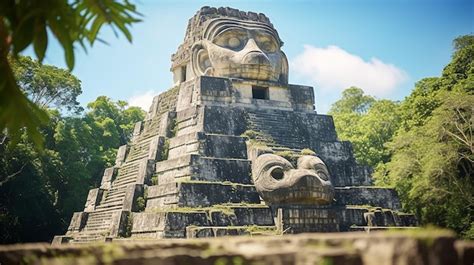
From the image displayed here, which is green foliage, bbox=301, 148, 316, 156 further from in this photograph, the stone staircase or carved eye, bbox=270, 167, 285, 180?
the stone staircase

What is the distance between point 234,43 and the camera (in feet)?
50.9

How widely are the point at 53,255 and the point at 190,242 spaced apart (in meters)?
0.95

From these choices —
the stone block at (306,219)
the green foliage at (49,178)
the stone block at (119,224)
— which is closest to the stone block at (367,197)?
the stone block at (306,219)

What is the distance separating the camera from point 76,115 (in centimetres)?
2539

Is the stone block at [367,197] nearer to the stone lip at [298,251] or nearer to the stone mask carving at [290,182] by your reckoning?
the stone mask carving at [290,182]

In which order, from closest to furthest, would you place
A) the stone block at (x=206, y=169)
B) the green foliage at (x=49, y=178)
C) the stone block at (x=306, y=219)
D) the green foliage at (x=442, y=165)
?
the stone block at (x=306, y=219) < the stone block at (x=206, y=169) < the green foliage at (x=442, y=165) < the green foliage at (x=49, y=178)

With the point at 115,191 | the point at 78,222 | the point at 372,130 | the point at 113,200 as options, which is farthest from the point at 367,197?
the point at 372,130

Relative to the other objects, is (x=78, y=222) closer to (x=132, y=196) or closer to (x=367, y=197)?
(x=132, y=196)

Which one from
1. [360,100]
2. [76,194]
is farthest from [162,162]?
[360,100]

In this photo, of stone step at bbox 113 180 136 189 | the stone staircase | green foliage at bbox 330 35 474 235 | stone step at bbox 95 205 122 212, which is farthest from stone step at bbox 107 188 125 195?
green foliage at bbox 330 35 474 235

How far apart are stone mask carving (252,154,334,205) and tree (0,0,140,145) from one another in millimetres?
8510

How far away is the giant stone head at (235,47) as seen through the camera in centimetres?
1496

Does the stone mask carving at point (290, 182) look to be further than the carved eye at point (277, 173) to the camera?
No

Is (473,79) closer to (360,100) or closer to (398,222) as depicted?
(398,222)
